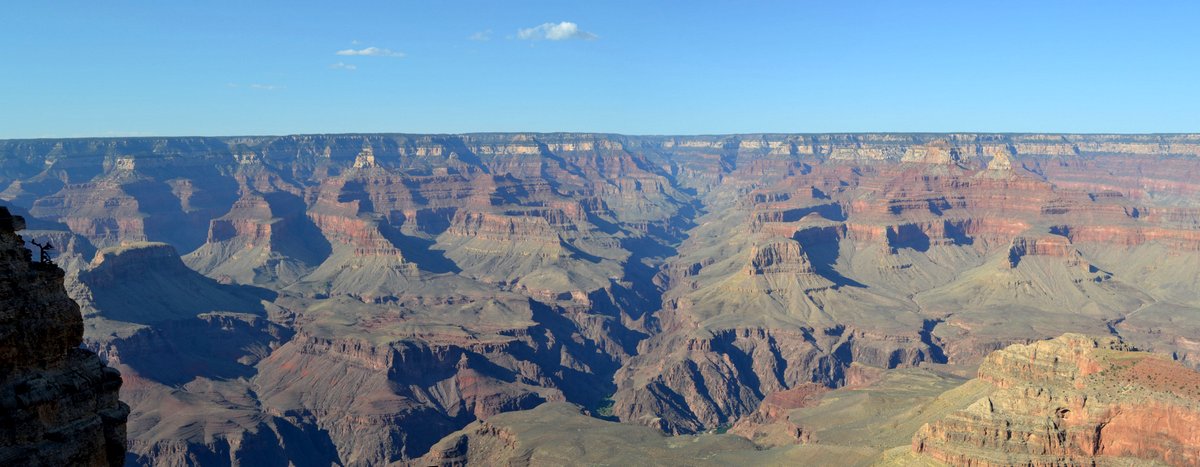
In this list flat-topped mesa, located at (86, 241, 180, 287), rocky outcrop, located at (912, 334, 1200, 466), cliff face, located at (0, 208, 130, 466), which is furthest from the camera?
flat-topped mesa, located at (86, 241, 180, 287)

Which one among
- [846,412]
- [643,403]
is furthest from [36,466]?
[643,403]

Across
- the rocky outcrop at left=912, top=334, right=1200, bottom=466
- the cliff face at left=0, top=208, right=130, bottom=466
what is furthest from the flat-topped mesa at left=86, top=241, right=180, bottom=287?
the cliff face at left=0, top=208, right=130, bottom=466

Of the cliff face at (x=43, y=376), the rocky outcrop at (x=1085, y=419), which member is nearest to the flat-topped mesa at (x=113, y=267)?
the rocky outcrop at (x=1085, y=419)

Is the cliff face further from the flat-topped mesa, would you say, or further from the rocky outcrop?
the flat-topped mesa

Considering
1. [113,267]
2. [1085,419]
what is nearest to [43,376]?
[1085,419]

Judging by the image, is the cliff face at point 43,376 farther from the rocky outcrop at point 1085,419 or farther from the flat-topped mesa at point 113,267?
the flat-topped mesa at point 113,267

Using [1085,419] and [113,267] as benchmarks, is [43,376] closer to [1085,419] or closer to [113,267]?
[1085,419]

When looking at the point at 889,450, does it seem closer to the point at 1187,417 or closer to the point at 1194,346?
the point at 1187,417

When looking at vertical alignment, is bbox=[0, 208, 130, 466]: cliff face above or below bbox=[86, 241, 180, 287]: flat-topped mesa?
above
